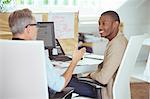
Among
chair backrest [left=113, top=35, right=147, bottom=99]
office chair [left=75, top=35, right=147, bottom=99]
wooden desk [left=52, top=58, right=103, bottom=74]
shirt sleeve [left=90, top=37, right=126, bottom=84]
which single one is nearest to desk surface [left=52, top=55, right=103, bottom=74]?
wooden desk [left=52, top=58, right=103, bottom=74]

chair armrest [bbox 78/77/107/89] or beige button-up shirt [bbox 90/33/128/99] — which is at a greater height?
beige button-up shirt [bbox 90/33/128/99]

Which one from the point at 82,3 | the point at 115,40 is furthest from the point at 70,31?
the point at 82,3

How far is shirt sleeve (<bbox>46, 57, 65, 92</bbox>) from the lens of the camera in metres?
2.13

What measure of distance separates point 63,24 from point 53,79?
1292mm

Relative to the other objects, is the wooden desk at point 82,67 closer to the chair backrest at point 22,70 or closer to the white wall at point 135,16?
the chair backrest at point 22,70

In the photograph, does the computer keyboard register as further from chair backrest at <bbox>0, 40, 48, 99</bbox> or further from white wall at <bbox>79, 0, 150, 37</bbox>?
white wall at <bbox>79, 0, 150, 37</bbox>

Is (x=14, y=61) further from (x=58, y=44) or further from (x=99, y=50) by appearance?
(x=99, y=50)

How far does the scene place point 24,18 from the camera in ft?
7.10

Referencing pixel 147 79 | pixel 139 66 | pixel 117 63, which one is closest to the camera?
pixel 117 63

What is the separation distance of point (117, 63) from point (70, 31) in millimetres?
944

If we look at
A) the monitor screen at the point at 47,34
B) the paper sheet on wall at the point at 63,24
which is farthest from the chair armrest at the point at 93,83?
the paper sheet on wall at the point at 63,24

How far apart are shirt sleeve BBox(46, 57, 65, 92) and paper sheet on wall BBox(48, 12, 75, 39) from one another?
1186 millimetres

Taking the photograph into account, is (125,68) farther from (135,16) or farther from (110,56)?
(135,16)

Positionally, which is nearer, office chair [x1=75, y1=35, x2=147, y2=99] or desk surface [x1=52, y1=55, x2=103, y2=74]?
office chair [x1=75, y1=35, x2=147, y2=99]
